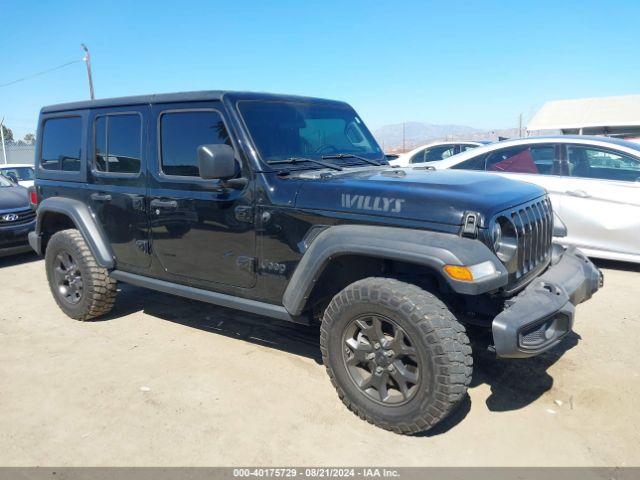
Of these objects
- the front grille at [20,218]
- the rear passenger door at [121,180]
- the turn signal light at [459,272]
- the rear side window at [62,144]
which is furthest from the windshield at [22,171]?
the turn signal light at [459,272]

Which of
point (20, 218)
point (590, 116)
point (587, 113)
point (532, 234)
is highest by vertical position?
point (587, 113)

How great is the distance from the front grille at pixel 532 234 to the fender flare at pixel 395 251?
15.2 inches

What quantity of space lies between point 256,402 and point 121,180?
2.18m

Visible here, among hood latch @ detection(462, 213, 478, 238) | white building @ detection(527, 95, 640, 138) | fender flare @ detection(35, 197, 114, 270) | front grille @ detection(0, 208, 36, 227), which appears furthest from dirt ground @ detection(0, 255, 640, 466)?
white building @ detection(527, 95, 640, 138)

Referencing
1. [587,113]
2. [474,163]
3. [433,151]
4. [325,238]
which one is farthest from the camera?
[587,113]

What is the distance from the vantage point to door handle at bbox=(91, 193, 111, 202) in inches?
171

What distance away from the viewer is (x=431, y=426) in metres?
2.74

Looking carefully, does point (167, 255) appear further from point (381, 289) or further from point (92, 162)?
point (381, 289)

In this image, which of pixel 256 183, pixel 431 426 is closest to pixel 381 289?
pixel 431 426

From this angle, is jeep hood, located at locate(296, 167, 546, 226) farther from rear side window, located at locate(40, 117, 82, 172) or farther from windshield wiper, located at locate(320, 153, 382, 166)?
rear side window, located at locate(40, 117, 82, 172)

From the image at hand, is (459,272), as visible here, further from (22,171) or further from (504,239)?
(22,171)

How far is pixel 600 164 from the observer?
236 inches

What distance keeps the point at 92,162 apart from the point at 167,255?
1261 millimetres

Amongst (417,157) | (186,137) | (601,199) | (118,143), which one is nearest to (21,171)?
(417,157)
